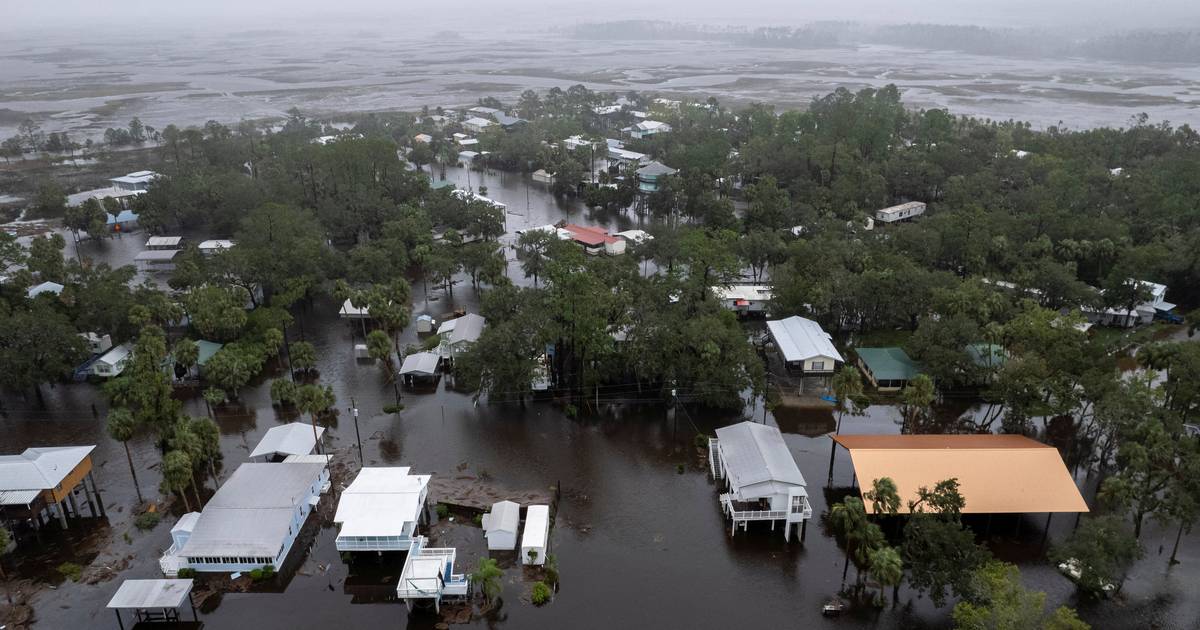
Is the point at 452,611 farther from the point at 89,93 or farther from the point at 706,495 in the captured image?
the point at 89,93

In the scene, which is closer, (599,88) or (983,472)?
(983,472)

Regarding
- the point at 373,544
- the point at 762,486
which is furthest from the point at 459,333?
the point at 762,486

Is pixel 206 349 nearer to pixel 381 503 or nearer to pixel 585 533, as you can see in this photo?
pixel 381 503

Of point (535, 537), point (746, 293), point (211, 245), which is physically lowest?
point (535, 537)

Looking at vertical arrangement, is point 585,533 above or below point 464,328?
below

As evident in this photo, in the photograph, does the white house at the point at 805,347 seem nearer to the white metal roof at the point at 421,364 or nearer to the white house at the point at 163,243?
the white metal roof at the point at 421,364

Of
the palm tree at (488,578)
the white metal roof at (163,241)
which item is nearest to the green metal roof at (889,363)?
the palm tree at (488,578)

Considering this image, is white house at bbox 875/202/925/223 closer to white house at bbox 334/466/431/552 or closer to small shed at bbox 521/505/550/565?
small shed at bbox 521/505/550/565
